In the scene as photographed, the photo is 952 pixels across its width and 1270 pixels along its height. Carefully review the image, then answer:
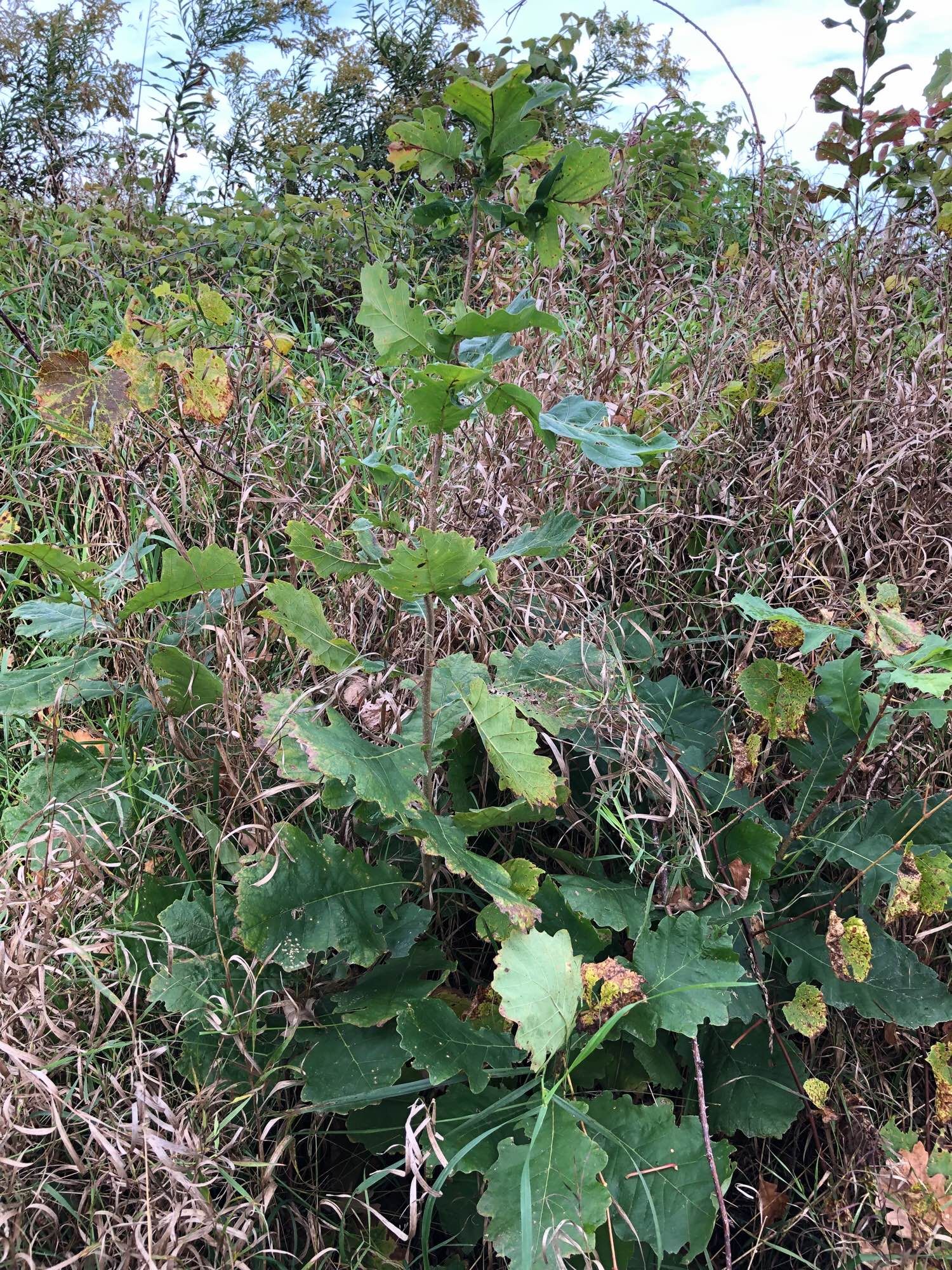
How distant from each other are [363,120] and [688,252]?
239cm

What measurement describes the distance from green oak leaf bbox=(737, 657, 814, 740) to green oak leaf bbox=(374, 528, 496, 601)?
629 millimetres

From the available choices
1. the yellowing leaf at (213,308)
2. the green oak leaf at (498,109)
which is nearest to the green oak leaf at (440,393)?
the green oak leaf at (498,109)

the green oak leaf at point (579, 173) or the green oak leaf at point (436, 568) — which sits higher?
the green oak leaf at point (579, 173)

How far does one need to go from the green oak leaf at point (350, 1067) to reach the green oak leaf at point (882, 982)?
75cm

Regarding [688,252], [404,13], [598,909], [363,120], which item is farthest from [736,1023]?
[404,13]

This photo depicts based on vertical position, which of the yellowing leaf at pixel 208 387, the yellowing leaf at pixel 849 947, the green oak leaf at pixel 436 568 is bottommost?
the yellowing leaf at pixel 849 947

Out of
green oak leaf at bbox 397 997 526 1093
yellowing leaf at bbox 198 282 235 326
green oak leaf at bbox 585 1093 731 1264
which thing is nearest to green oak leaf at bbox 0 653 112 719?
green oak leaf at bbox 397 997 526 1093

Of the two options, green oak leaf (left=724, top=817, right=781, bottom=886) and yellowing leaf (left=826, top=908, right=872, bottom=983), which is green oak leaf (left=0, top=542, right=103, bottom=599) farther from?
yellowing leaf (left=826, top=908, right=872, bottom=983)

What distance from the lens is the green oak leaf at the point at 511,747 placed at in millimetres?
1408

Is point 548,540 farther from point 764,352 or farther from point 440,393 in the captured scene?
point 764,352

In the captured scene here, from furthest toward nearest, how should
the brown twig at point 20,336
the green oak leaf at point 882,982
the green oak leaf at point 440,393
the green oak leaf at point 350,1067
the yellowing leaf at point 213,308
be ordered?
the yellowing leaf at point 213,308, the brown twig at point 20,336, the green oak leaf at point 882,982, the green oak leaf at point 350,1067, the green oak leaf at point 440,393

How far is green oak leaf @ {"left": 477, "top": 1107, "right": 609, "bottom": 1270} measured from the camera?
128 centimetres

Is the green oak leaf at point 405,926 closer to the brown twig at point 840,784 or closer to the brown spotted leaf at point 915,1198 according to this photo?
the brown twig at point 840,784

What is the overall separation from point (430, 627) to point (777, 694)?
698 mm
